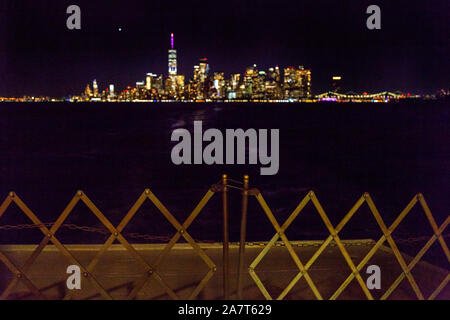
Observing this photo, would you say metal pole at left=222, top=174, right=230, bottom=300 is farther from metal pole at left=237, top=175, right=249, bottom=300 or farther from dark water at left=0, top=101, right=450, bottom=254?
dark water at left=0, top=101, right=450, bottom=254

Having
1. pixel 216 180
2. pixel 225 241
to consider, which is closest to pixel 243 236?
pixel 225 241

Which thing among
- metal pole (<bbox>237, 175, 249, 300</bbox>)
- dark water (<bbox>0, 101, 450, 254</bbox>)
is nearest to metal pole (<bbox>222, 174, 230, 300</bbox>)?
metal pole (<bbox>237, 175, 249, 300</bbox>)

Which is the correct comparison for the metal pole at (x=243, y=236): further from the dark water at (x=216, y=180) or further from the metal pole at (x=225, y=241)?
the dark water at (x=216, y=180)

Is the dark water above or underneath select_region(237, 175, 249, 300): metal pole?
underneath

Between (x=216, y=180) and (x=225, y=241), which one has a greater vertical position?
(x=225, y=241)

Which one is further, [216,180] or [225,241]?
[216,180]

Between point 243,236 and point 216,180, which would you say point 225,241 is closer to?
point 243,236

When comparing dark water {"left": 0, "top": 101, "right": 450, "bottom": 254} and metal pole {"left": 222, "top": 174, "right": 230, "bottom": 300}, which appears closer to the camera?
metal pole {"left": 222, "top": 174, "right": 230, "bottom": 300}

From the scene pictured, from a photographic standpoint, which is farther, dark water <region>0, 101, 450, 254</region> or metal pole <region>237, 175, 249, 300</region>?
dark water <region>0, 101, 450, 254</region>

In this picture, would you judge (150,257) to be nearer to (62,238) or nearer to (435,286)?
(435,286)
